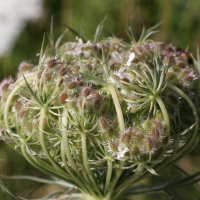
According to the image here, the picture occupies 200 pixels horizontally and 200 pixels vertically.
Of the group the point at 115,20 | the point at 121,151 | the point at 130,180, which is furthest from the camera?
the point at 115,20

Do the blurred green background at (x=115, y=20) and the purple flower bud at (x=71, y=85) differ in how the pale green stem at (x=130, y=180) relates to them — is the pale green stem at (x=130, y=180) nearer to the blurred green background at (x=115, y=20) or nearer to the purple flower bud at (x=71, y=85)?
the purple flower bud at (x=71, y=85)

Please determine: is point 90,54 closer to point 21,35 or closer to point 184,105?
point 184,105

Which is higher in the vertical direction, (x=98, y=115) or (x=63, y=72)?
(x=63, y=72)

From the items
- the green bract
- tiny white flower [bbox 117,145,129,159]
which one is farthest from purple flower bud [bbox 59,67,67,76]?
tiny white flower [bbox 117,145,129,159]

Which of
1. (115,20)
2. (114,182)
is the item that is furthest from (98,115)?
(115,20)

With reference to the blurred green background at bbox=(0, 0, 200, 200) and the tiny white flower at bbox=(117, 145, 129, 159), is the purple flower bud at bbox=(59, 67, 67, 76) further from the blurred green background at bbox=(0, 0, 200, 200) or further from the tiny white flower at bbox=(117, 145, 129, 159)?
the blurred green background at bbox=(0, 0, 200, 200)

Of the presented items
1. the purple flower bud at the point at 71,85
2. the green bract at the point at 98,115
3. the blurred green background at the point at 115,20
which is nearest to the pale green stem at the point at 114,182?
the green bract at the point at 98,115

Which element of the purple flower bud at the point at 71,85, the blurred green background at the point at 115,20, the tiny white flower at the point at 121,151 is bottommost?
the blurred green background at the point at 115,20

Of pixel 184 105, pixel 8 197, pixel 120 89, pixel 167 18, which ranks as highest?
pixel 120 89

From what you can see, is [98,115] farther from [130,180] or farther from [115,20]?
[115,20]

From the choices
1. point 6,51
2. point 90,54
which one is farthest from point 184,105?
point 6,51

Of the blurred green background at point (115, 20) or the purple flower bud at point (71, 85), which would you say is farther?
the blurred green background at point (115, 20)
